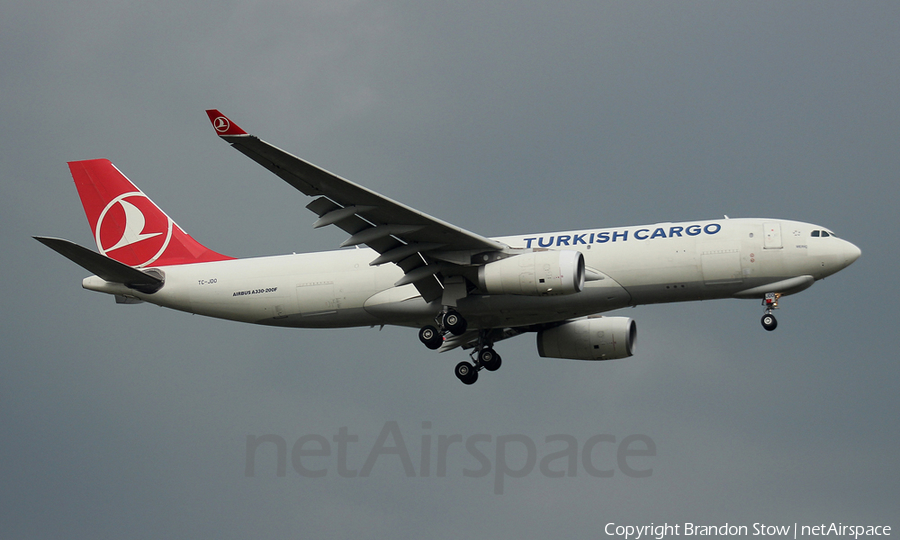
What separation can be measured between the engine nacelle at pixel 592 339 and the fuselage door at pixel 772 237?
7271 mm

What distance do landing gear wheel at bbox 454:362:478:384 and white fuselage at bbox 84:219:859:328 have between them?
2.90 meters

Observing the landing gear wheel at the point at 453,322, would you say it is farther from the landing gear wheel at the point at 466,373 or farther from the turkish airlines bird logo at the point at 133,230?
the turkish airlines bird logo at the point at 133,230

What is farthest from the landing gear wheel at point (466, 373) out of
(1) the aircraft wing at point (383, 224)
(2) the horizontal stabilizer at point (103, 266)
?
(2) the horizontal stabilizer at point (103, 266)

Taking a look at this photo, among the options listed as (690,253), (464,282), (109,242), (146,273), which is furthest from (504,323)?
(109,242)

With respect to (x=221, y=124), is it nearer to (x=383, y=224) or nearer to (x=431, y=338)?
(x=383, y=224)

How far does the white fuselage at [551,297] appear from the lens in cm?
3209

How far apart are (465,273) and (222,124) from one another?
9.97 metres

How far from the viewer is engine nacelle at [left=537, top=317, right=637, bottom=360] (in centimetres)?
3791

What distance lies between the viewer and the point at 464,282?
3359 centimetres

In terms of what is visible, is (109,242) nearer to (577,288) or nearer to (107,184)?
(107,184)

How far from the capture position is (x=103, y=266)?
35156 mm

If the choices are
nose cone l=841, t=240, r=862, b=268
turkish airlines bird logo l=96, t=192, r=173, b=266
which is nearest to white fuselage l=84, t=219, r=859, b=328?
nose cone l=841, t=240, r=862, b=268

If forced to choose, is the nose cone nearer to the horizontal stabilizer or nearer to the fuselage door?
the fuselage door

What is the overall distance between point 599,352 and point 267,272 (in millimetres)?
12433
